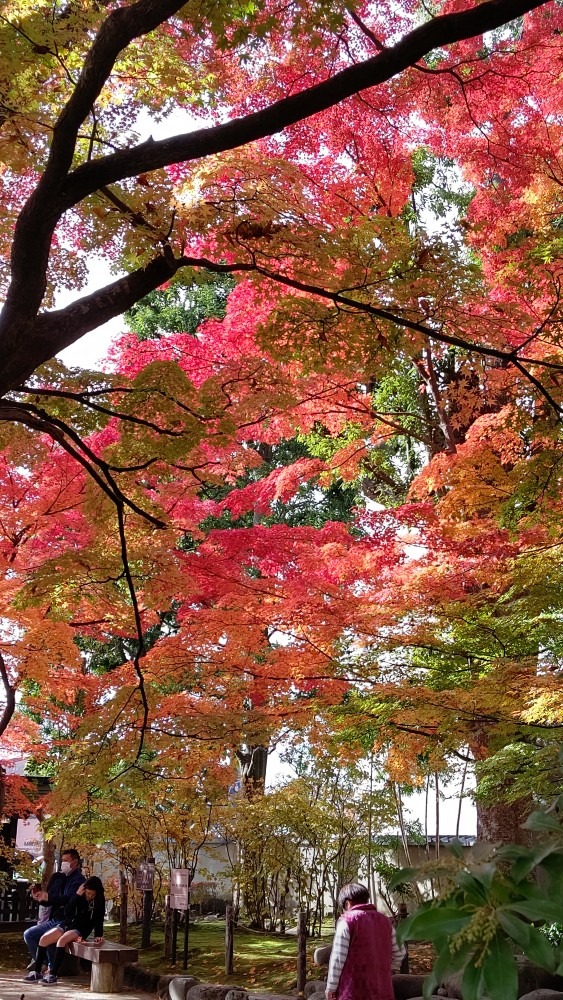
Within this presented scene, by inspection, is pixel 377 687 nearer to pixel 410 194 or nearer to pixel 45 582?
pixel 45 582

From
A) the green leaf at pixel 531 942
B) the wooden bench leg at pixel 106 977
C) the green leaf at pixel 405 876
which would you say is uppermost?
the green leaf at pixel 405 876

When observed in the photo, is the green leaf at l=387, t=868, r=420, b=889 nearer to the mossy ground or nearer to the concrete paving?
the concrete paving

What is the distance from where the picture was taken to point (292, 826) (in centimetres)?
948

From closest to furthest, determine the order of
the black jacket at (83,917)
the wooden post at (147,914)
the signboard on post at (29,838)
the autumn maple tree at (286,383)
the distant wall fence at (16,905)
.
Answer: the autumn maple tree at (286,383) < the black jacket at (83,917) < the wooden post at (147,914) < the signboard on post at (29,838) < the distant wall fence at (16,905)

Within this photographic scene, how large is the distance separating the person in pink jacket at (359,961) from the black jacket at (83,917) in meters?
4.91

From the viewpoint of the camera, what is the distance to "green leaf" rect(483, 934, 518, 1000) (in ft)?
3.24

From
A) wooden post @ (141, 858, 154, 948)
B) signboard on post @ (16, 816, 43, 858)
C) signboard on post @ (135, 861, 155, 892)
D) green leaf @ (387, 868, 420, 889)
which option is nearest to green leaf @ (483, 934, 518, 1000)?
green leaf @ (387, 868, 420, 889)

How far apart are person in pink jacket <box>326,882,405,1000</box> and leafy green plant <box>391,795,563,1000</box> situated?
3.51m

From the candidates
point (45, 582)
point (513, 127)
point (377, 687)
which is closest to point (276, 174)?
point (45, 582)

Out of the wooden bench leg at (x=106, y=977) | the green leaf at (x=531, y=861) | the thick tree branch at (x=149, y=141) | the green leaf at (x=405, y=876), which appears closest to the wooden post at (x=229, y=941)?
the wooden bench leg at (x=106, y=977)

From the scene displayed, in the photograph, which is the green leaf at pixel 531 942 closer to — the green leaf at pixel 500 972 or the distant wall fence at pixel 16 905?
the green leaf at pixel 500 972

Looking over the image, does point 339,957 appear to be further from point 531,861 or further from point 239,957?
point 239,957

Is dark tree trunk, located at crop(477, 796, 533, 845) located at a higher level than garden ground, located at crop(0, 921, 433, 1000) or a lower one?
higher

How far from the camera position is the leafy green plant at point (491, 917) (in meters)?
1.02
